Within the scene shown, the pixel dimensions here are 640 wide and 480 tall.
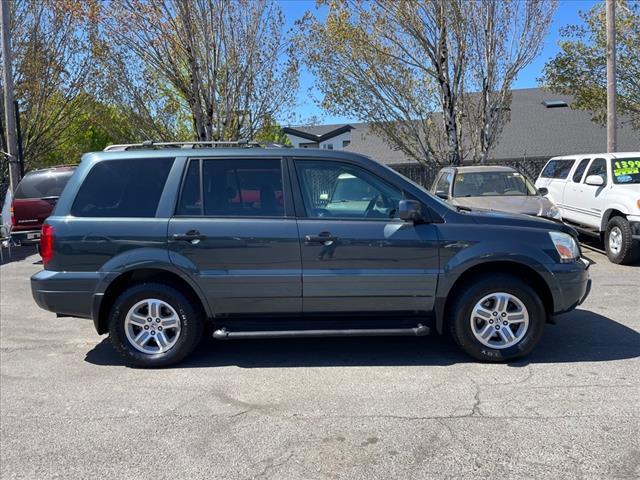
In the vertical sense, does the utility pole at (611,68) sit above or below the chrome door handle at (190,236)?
above

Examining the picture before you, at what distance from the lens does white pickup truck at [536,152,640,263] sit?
9062 mm

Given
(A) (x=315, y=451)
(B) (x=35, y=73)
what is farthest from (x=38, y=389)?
(B) (x=35, y=73)

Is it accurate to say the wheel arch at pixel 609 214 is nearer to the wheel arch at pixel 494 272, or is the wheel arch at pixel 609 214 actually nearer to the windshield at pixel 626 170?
the windshield at pixel 626 170

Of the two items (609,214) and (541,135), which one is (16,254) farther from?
(541,135)

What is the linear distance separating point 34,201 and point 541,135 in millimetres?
21890

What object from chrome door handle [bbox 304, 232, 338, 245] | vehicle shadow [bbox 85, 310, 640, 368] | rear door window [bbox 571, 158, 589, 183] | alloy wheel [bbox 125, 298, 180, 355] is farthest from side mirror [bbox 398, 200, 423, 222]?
rear door window [bbox 571, 158, 589, 183]

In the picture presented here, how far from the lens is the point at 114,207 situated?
4941 mm

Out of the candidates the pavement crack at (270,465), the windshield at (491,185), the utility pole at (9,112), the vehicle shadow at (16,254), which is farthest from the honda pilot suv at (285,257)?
the utility pole at (9,112)

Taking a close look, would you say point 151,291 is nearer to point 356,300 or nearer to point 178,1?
point 356,300

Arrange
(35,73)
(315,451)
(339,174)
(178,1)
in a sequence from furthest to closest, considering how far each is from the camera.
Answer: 1. (35,73)
2. (178,1)
3. (339,174)
4. (315,451)

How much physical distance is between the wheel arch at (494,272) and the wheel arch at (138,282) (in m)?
2.01

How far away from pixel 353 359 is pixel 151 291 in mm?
1881

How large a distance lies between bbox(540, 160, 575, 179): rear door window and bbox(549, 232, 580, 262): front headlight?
23.7ft

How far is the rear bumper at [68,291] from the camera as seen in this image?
484cm
